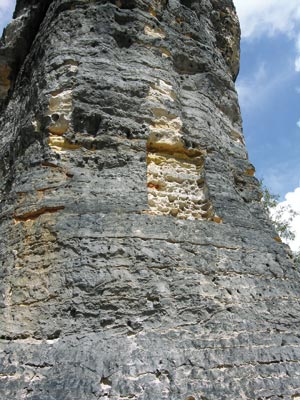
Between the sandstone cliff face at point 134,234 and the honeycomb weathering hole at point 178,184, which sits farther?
the honeycomb weathering hole at point 178,184

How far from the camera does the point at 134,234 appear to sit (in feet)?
12.5

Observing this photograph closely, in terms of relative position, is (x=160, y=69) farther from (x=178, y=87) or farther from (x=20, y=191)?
(x=20, y=191)

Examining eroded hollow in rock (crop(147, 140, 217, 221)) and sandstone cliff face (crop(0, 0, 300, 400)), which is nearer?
sandstone cliff face (crop(0, 0, 300, 400))

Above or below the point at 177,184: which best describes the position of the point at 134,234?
below

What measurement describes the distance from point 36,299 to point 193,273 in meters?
1.44

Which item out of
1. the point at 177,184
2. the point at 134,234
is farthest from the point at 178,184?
the point at 134,234

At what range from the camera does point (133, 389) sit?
2.89 meters

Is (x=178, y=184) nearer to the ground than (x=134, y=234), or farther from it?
farther from it

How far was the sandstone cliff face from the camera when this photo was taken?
312 cm

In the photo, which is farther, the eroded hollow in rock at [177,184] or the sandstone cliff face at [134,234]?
the eroded hollow in rock at [177,184]

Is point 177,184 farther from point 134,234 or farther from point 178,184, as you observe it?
point 134,234

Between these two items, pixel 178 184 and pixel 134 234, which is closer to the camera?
pixel 134 234

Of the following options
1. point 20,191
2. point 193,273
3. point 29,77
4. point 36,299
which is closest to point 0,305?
point 36,299

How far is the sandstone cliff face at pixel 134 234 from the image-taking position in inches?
123
